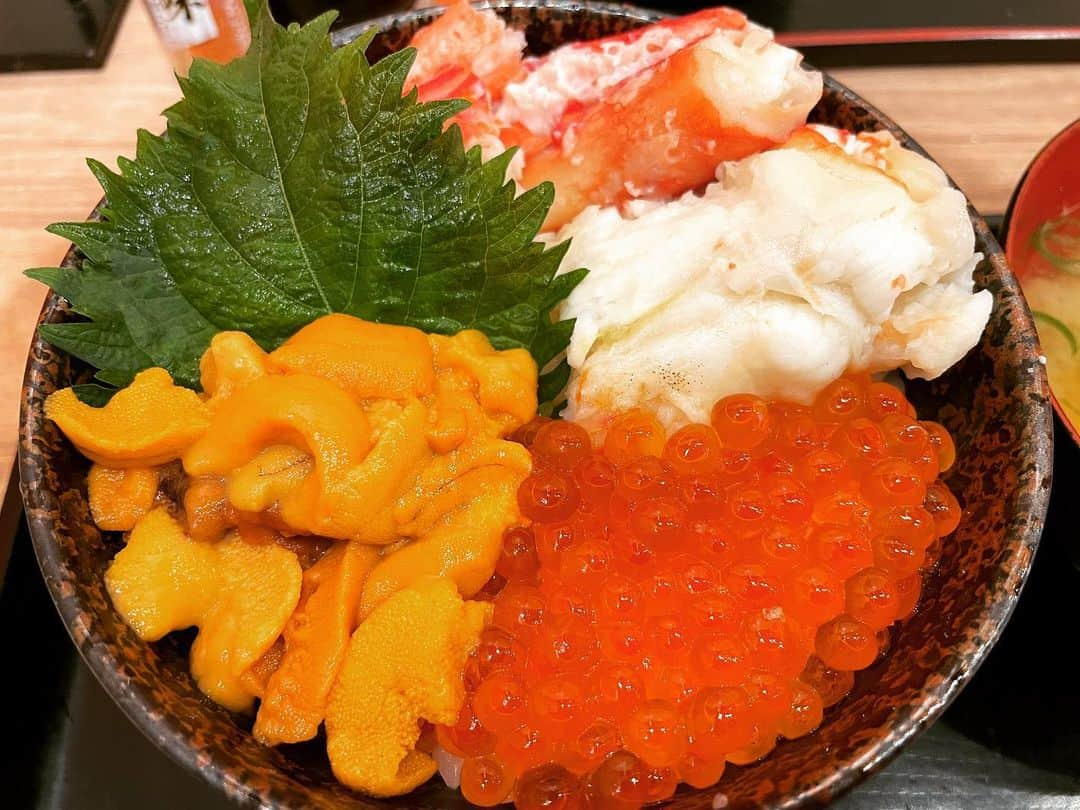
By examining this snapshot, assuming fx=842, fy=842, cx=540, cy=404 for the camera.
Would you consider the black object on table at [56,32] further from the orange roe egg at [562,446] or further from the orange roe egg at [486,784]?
the orange roe egg at [486,784]

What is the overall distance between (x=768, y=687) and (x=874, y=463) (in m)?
0.37

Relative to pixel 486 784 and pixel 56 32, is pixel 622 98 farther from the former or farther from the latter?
pixel 56 32

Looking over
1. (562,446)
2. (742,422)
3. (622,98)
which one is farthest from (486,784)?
(622,98)

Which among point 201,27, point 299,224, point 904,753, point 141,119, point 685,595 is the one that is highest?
point 201,27

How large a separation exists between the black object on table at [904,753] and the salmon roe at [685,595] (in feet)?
1.28

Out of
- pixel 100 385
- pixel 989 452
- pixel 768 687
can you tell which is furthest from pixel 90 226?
pixel 989 452

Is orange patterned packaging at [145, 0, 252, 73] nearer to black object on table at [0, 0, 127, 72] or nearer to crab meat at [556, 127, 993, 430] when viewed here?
black object on table at [0, 0, 127, 72]

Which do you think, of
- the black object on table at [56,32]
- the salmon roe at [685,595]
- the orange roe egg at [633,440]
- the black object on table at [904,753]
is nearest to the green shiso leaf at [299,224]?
the orange roe egg at [633,440]

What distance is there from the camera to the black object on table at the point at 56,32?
2334 mm

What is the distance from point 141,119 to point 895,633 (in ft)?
7.17

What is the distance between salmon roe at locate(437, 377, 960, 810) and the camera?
1.02 metres

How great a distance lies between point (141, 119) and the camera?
7.40 feet

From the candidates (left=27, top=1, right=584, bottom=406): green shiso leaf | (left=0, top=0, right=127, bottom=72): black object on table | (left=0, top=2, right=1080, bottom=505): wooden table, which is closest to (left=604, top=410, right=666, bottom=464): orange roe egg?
(left=27, top=1, right=584, bottom=406): green shiso leaf

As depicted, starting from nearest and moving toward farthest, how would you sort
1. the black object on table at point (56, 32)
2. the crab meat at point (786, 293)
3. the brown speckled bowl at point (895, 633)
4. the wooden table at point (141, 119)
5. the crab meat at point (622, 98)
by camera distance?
the brown speckled bowl at point (895, 633) → the crab meat at point (786, 293) → the crab meat at point (622, 98) → the wooden table at point (141, 119) → the black object on table at point (56, 32)
